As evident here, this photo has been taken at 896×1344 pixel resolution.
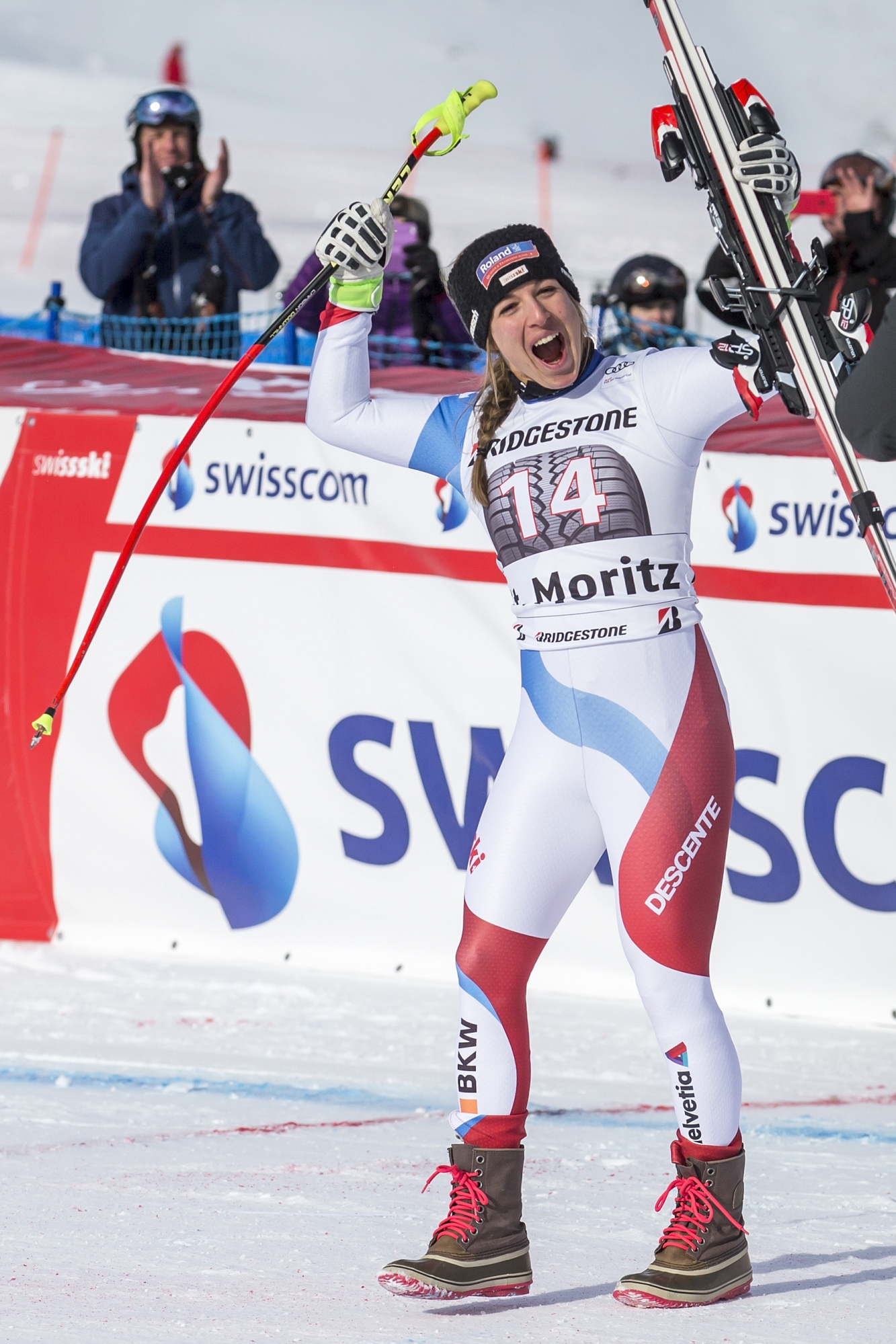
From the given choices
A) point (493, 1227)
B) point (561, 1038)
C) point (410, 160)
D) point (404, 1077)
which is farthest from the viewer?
point (561, 1038)

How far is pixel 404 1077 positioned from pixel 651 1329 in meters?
1.79

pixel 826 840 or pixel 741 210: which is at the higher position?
pixel 741 210

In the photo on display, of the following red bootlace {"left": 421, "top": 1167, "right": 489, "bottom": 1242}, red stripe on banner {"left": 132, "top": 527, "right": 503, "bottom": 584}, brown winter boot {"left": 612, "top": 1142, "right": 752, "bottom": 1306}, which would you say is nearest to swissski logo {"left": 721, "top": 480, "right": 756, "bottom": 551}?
red stripe on banner {"left": 132, "top": 527, "right": 503, "bottom": 584}

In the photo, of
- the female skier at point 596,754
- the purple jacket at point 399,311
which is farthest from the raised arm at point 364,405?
the purple jacket at point 399,311

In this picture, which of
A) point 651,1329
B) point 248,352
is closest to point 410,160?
point 248,352

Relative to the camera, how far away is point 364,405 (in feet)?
11.3

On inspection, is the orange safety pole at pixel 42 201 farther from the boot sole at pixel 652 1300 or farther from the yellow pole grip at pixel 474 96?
the boot sole at pixel 652 1300

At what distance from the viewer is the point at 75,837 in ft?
18.8

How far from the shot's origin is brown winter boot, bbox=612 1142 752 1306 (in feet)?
9.83

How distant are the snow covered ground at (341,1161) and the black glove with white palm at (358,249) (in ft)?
6.29

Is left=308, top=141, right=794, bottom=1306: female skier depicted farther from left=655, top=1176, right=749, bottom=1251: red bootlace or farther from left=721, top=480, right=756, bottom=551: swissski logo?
left=721, top=480, right=756, bottom=551: swissski logo

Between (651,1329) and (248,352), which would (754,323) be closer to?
(248,352)

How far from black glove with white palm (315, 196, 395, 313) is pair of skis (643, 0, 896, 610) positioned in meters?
0.56

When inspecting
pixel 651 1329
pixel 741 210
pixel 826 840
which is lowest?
pixel 651 1329
